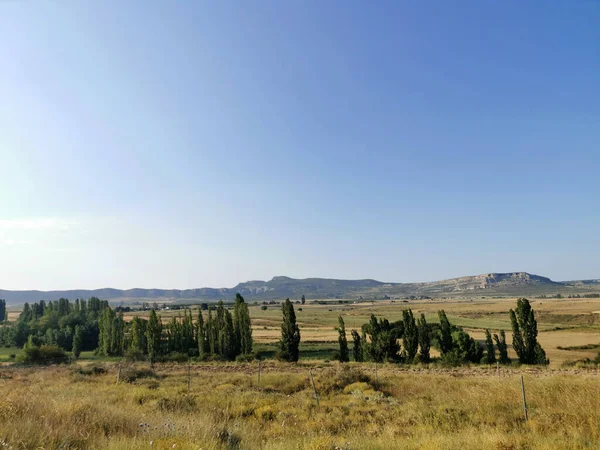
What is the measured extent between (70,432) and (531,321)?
55.4 m

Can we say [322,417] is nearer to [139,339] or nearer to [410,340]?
[410,340]

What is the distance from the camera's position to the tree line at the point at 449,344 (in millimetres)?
48281

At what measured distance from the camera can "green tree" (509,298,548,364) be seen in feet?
156

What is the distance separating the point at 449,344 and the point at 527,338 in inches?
384

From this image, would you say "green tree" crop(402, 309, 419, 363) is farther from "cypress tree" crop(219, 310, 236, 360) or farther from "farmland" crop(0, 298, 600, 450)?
"cypress tree" crop(219, 310, 236, 360)

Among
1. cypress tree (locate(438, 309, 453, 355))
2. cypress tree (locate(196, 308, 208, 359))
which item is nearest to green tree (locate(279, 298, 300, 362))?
cypress tree (locate(196, 308, 208, 359))

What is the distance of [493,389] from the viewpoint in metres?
17.1

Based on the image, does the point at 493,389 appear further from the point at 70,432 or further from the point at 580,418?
the point at 70,432

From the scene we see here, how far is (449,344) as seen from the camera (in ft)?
169

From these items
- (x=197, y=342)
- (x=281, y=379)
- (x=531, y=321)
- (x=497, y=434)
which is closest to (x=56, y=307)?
(x=197, y=342)

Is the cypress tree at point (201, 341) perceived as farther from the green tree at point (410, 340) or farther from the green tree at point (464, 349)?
the green tree at point (464, 349)

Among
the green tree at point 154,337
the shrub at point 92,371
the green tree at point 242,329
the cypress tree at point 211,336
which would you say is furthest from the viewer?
the green tree at point 154,337

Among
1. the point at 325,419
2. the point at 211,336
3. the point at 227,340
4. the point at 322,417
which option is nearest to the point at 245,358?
the point at 227,340

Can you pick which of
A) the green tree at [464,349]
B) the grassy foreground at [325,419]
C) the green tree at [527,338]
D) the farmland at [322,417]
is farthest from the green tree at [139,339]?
the green tree at [527,338]
